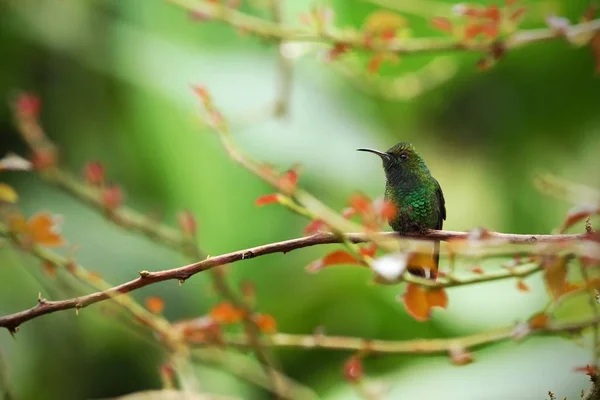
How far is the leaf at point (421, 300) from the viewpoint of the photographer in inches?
23.5

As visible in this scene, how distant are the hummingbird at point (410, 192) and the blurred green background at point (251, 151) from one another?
37.3 inches

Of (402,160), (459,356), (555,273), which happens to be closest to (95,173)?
(402,160)

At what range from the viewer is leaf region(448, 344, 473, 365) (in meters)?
0.76

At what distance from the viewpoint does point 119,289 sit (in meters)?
0.57

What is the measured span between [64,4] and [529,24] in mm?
1501

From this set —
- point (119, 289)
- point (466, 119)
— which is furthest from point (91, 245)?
point (119, 289)

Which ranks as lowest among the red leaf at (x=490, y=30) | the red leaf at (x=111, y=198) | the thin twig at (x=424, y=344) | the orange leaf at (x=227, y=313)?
the thin twig at (x=424, y=344)

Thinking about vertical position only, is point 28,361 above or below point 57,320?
below

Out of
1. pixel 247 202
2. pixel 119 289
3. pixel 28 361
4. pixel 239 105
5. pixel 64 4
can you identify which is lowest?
pixel 119 289

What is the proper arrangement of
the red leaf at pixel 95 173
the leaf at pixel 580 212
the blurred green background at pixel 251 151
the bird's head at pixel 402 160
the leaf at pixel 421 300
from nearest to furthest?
the leaf at pixel 580 212 < the leaf at pixel 421 300 < the bird's head at pixel 402 160 < the red leaf at pixel 95 173 < the blurred green background at pixel 251 151

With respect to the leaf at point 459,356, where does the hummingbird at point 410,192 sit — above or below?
above

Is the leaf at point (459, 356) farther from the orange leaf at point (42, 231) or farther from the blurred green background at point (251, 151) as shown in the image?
the blurred green background at point (251, 151)

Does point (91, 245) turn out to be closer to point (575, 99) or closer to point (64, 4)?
point (64, 4)

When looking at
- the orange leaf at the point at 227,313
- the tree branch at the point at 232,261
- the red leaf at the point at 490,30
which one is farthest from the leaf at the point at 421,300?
the red leaf at the point at 490,30
